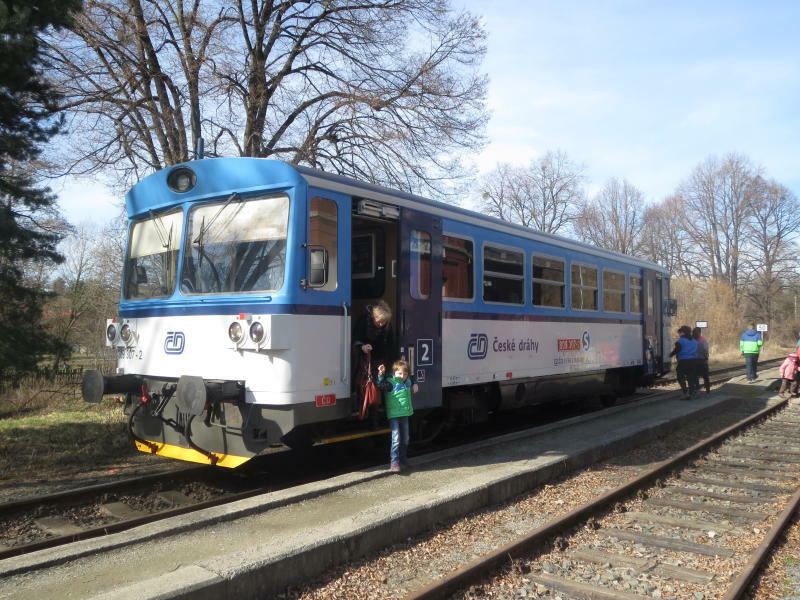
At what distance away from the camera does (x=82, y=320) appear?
2083 centimetres

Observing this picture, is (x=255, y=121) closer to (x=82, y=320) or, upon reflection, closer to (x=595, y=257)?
(x=595, y=257)

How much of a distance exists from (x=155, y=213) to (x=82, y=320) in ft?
51.6

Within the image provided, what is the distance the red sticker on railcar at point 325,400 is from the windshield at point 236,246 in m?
1.09

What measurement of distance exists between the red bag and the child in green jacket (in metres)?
0.10

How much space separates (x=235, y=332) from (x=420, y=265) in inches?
90.8

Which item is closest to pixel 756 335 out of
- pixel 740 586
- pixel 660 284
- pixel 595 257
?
pixel 660 284

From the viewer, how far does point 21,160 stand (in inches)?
342

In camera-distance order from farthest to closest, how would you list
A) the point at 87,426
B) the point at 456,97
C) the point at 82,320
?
the point at 82,320
the point at 456,97
the point at 87,426

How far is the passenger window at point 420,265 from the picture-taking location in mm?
7148

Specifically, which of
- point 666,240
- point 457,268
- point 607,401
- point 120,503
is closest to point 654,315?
point 607,401

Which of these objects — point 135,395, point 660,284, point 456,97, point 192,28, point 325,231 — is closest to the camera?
point 325,231

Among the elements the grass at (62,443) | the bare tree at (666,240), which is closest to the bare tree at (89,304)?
the grass at (62,443)

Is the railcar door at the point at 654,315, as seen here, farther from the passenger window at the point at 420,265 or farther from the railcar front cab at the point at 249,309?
the railcar front cab at the point at 249,309

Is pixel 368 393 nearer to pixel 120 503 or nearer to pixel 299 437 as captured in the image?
pixel 299 437
